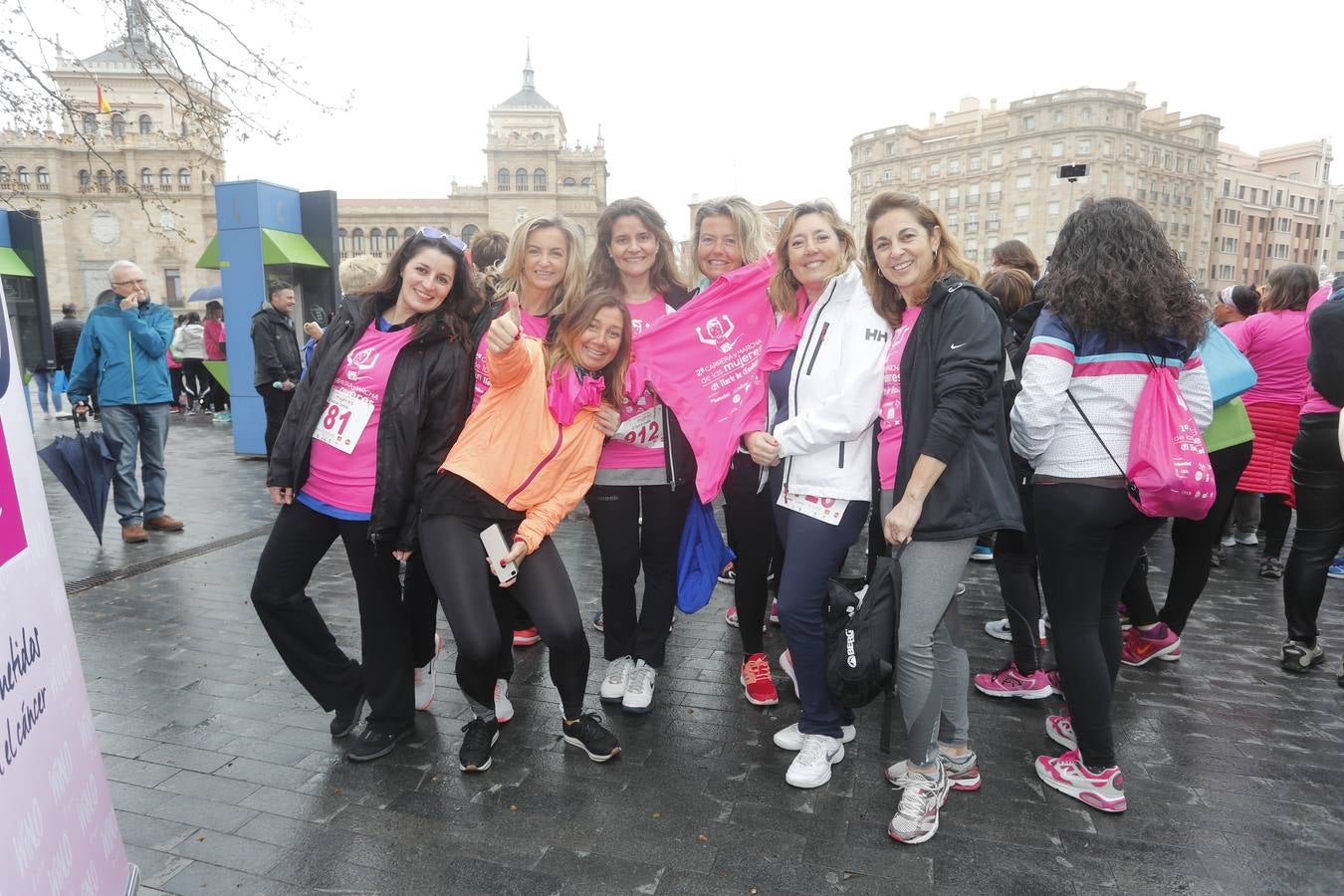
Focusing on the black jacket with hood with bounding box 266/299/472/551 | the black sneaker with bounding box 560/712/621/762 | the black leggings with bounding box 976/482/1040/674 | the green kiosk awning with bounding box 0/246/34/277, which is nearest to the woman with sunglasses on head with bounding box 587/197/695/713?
the black sneaker with bounding box 560/712/621/762

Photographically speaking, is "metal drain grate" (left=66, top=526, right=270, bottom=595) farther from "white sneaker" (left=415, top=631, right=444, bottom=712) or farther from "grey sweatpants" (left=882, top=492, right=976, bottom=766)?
"grey sweatpants" (left=882, top=492, right=976, bottom=766)

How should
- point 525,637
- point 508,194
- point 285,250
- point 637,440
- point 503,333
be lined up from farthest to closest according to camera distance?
→ point 508,194 < point 285,250 < point 525,637 < point 637,440 < point 503,333

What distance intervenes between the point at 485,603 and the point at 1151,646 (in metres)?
3.42

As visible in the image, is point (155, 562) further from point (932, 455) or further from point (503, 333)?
point (932, 455)

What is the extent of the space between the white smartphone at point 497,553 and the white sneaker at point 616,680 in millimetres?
953

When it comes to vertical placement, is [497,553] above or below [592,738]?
above

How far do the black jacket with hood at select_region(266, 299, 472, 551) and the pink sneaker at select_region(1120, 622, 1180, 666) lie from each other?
3.57 metres

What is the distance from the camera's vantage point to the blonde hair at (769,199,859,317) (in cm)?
316

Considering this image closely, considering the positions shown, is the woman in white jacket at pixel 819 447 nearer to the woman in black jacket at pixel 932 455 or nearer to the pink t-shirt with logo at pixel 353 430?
the woman in black jacket at pixel 932 455

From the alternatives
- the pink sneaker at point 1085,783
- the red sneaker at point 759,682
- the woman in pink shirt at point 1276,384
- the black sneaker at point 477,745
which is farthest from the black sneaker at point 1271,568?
the black sneaker at point 477,745

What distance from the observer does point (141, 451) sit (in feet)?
22.7

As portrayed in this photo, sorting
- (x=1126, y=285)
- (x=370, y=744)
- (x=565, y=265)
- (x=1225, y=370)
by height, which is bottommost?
(x=370, y=744)

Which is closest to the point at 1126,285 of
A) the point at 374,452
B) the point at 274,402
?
the point at 374,452

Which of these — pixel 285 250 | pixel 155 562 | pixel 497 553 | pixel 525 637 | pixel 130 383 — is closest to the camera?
pixel 497 553
